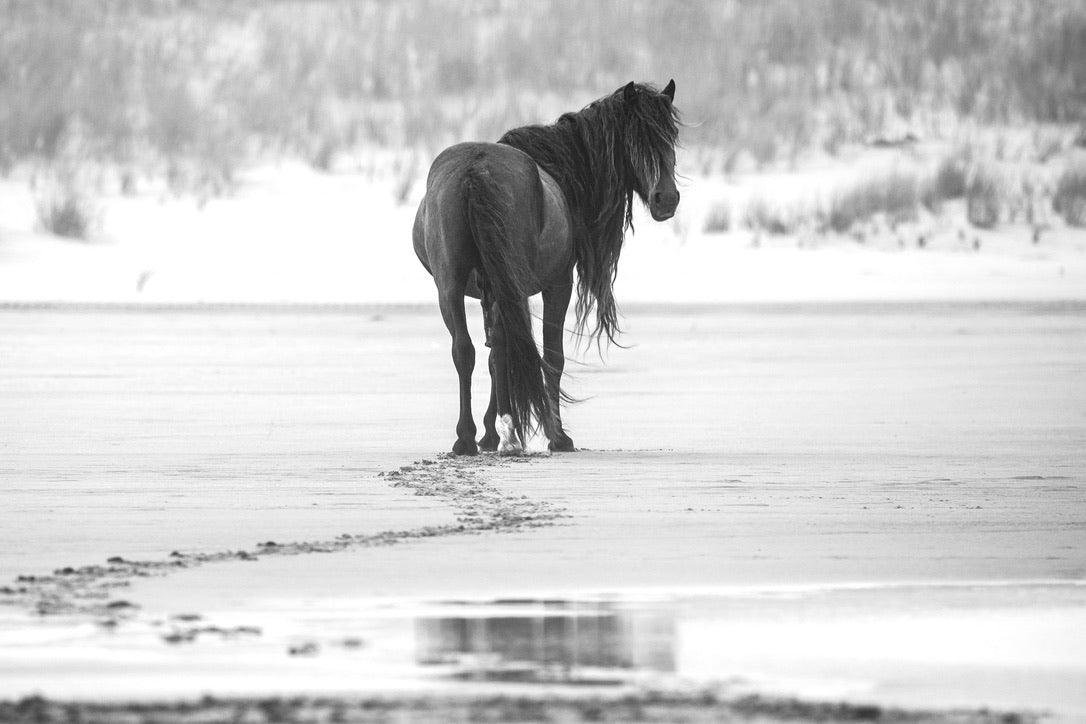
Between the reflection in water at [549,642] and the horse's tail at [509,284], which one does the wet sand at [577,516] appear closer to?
the reflection in water at [549,642]

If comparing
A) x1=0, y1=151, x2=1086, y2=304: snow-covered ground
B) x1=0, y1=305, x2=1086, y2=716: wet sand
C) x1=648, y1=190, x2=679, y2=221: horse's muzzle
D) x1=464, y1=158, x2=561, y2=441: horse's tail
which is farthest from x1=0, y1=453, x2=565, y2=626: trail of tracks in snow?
x1=0, y1=151, x2=1086, y2=304: snow-covered ground

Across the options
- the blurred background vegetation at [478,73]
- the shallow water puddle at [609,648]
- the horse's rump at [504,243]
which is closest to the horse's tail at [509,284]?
the horse's rump at [504,243]

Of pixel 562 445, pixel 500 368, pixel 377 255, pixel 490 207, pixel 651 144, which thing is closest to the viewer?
pixel 490 207

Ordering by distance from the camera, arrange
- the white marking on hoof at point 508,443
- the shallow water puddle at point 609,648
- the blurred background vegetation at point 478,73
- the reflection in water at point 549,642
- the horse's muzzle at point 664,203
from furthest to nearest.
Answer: the blurred background vegetation at point 478,73 → the horse's muzzle at point 664,203 → the white marking on hoof at point 508,443 → the reflection in water at point 549,642 → the shallow water puddle at point 609,648

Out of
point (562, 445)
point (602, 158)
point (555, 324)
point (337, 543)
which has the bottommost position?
point (337, 543)

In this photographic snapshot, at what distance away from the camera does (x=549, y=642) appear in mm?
4543

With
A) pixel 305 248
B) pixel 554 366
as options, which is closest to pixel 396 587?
pixel 554 366

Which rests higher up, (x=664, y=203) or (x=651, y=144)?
(x=651, y=144)

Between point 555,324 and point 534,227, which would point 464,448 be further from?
point 534,227

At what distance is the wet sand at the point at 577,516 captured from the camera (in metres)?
4.43

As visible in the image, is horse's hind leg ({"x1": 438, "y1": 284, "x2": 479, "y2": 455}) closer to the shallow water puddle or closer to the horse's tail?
the horse's tail

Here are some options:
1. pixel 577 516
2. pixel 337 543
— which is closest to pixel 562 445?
pixel 577 516

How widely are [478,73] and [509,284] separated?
18.0m

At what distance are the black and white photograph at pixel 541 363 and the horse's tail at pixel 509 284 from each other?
0.02 m
